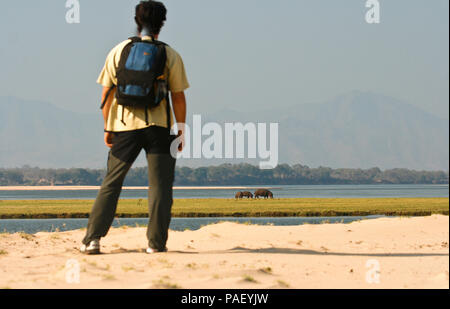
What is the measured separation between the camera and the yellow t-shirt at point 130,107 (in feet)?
27.3

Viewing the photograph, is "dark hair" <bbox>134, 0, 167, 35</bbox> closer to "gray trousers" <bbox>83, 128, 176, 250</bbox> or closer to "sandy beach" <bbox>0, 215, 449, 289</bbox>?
"gray trousers" <bbox>83, 128, 176, 250</bbox>

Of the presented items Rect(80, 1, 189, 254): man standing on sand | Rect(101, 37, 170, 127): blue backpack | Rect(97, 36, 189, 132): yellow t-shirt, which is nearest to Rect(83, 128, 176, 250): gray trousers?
Rect(80, 1, 189, 254): man standing on sand

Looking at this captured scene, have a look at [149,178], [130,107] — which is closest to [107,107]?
[130,107]

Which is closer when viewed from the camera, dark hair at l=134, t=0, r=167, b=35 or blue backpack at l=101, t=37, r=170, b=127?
blue backpack at l=101, t=37, r=170, b=127

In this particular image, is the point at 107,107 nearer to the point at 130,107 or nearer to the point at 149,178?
the point at 130,107

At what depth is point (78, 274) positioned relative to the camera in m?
7.01

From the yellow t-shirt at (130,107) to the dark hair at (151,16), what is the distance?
158 millimetres

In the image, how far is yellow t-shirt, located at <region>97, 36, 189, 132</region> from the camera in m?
8.34

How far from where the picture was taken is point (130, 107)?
8.39m
